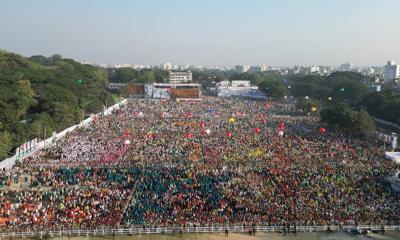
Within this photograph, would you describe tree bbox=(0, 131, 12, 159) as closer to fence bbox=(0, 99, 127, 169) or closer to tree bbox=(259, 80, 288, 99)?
fence bbox=(0, 99, 127, 169)

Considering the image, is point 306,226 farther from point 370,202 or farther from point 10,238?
point 10,238

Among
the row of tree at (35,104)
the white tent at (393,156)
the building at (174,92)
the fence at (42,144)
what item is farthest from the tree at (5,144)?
the building at (174,92)

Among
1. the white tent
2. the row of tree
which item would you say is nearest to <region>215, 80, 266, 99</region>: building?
the row of tree

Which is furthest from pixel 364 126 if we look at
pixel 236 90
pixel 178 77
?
pixel 178 77

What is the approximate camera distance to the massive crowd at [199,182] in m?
21.6

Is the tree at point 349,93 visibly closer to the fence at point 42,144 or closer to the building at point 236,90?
the building at point 236,90

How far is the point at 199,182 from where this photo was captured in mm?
26500

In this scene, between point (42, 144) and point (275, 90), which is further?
point (275, 90)

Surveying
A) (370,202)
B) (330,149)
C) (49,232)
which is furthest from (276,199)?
(330,149)

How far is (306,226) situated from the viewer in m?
20.7

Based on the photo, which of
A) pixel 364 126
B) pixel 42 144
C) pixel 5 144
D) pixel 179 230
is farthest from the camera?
pixel 364 126

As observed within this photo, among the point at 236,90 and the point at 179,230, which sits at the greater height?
the point at 236,90

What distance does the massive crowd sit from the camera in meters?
21.6

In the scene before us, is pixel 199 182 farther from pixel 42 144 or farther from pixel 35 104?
pixel 35 104
